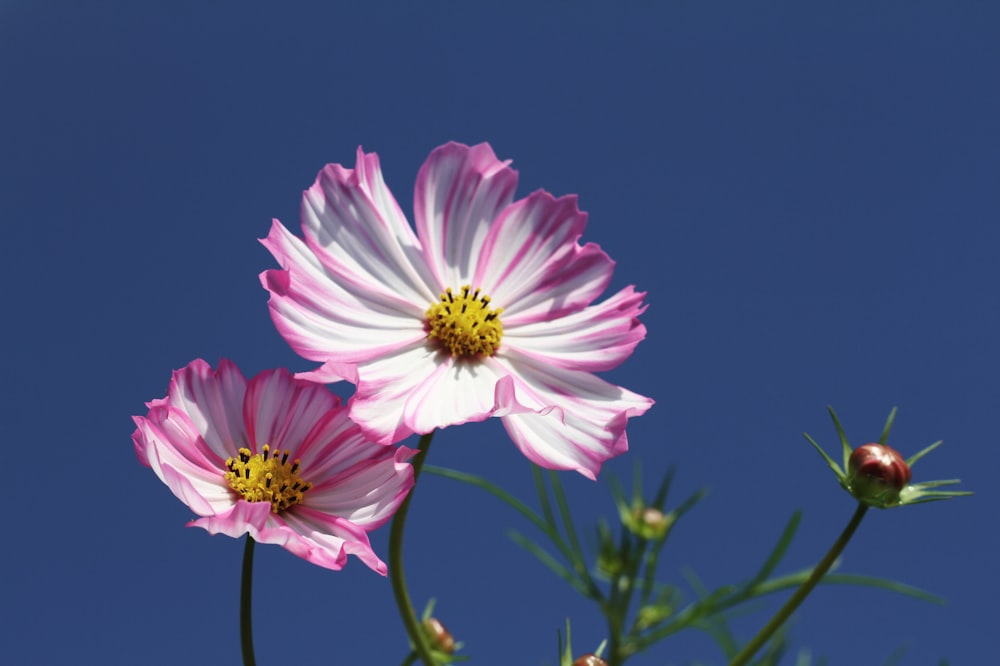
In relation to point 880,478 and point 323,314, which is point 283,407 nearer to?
point 323,314

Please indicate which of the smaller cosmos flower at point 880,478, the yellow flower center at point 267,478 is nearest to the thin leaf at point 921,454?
the smaller cosmos flower at point 880,478

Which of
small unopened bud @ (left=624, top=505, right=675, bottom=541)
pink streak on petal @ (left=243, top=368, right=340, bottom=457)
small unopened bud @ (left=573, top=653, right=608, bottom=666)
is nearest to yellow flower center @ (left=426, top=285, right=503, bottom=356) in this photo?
pink streak on petal @ (left=243, top=368, right=340, bottom=457)

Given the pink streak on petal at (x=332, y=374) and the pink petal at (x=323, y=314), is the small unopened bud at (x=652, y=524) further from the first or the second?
the pink streak on petal at (x=332, y=374)

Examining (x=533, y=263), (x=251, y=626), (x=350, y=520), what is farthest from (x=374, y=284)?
(x=251, y=626)

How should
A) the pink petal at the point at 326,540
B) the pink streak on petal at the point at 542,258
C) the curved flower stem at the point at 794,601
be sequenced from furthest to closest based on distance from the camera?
the pink streak on petal at the point at 542,258, the curved flower stem at the point at 794,601, the pink petal at the point at 326,540

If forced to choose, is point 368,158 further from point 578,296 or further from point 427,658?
point 427,658

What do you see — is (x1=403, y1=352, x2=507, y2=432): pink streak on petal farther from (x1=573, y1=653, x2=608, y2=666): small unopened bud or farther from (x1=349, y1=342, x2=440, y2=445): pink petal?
(x1=573, y1=653, x2=608, y2=666): small unopened bud
